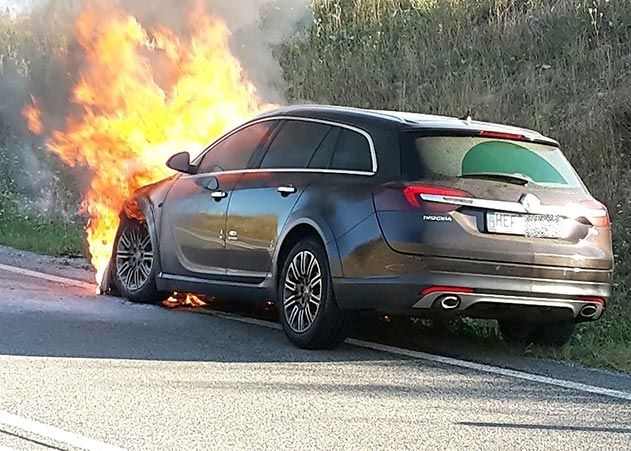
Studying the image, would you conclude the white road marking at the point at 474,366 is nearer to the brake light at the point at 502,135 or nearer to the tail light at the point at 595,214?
the tail light at the point at 595,214

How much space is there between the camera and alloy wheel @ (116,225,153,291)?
10391mm

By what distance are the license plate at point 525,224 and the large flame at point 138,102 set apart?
435 centimetres

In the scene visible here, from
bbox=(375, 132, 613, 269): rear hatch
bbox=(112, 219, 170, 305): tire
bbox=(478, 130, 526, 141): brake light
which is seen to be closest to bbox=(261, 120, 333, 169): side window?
bbox=(375, 132, 613, 269): rear hatch

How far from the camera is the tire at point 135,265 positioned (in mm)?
10297

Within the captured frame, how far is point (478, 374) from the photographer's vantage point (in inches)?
303

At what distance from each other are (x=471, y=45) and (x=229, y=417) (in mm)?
13198

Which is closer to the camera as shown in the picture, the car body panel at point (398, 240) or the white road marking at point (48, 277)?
the car body panel at point (398, 240)

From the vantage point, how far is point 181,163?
9.99 m

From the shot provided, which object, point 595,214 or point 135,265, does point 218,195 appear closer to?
point 135,265

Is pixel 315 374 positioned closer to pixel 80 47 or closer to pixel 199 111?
pixel 199 111

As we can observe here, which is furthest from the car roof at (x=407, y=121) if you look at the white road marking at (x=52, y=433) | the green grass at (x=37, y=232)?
the green grass at (x=37, y=232)

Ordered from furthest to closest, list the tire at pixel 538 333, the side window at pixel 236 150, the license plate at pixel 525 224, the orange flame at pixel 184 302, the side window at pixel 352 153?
the orange flame at pixel 184 302, the side window at pixel 236 150, the tire at pixel 538 333, the side window at pixel 352 153, the license plate at pixel 525 224

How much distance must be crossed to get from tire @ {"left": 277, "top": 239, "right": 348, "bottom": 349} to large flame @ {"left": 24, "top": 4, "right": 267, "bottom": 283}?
3142 mm

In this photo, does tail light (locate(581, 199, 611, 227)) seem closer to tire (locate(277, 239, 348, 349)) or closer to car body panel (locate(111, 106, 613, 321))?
car body panel (locate(111, 106, 613, 321))
